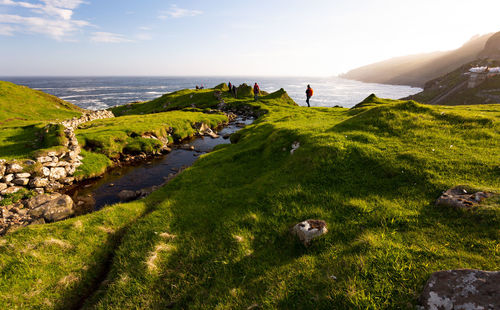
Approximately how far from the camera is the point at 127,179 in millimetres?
25078

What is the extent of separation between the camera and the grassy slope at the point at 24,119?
975 inches

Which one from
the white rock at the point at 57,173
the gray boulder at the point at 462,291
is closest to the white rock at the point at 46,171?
the white rock at the point at 57,173

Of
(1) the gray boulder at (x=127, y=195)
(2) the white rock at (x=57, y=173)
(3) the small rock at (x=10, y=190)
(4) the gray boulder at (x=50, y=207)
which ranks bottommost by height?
(1) the gray boulder at (x=127, y=195)

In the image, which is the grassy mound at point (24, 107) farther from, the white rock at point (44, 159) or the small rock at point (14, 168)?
the small rock at point (14, 168)

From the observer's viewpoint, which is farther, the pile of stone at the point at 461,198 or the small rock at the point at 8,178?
the small rock at the point at 8,178

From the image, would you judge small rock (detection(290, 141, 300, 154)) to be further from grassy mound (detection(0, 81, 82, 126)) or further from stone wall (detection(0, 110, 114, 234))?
grassy mound (detection(0, 81, 82, 126))

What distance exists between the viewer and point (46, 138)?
2595 centimetres

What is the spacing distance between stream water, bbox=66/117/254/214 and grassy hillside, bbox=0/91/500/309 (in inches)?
354

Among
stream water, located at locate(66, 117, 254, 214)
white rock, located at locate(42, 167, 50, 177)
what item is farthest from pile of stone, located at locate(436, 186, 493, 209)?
white rock, located at locate(42, 167, 50, 177)

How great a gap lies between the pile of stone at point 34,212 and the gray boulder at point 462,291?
22.1 m

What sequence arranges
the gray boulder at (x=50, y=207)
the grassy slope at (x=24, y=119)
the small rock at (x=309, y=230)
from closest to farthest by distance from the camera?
the small rock at (x=309, y=230), the gray boulder at (x=50, y=207), the grassy slope at (x=24, y=119)

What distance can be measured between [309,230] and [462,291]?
469 centimetres

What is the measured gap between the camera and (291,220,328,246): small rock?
861 cm

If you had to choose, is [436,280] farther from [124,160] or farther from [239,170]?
[124,160]
